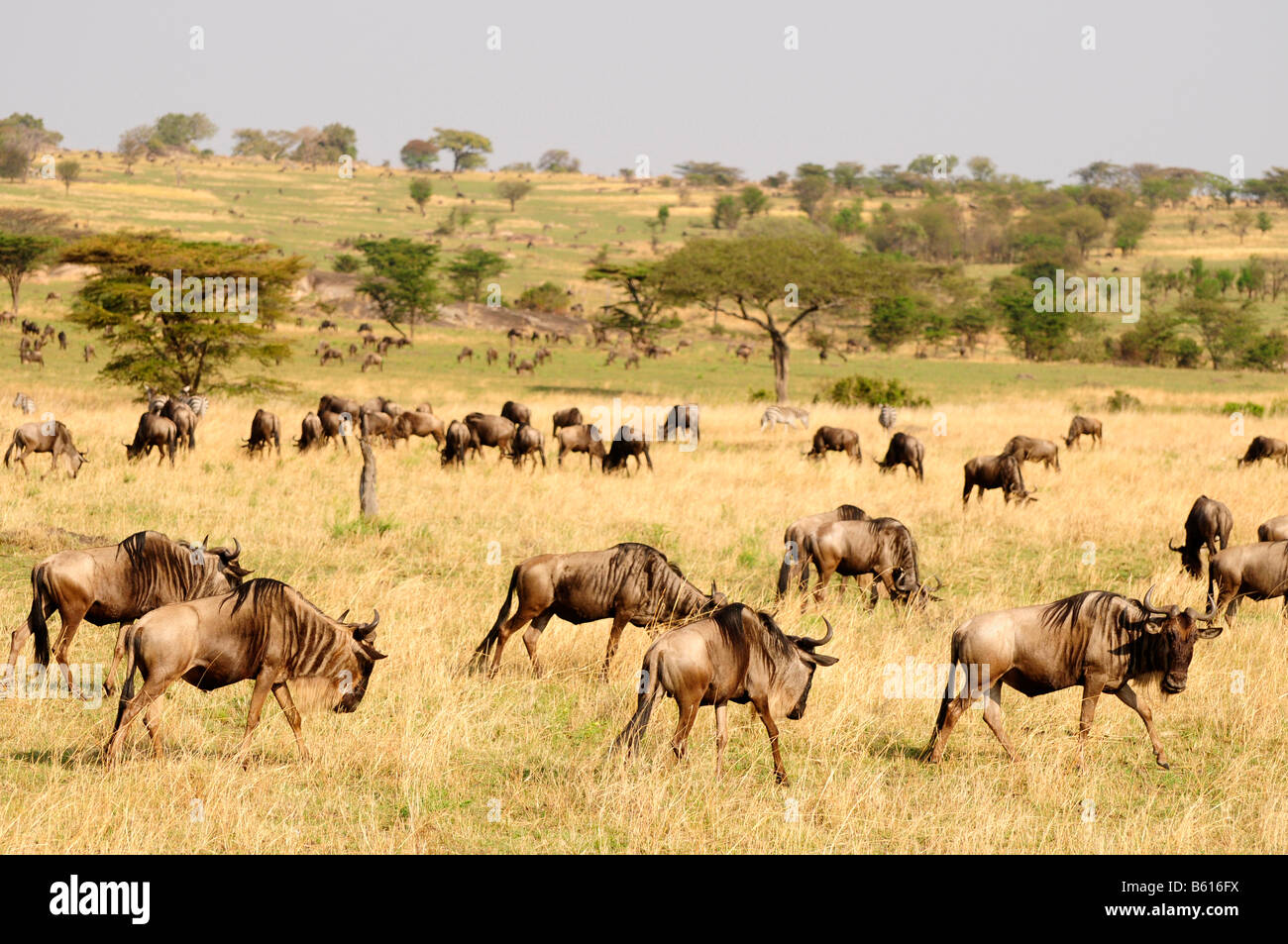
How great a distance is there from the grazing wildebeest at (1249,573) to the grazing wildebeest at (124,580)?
8.99 meters

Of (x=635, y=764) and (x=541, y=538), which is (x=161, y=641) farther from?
(x=541, y=538)

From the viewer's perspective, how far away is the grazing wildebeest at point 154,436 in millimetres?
19297

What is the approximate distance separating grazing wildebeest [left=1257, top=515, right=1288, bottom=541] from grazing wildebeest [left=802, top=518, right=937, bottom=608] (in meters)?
3.95

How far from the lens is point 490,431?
22359mm

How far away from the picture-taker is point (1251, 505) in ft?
56.9

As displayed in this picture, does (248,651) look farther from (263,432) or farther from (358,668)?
(263,432)

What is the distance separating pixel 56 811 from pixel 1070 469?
63.2ft

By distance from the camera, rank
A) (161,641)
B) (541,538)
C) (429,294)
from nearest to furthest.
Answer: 1. (161,641)
2. (541,538)
3. (429,294)

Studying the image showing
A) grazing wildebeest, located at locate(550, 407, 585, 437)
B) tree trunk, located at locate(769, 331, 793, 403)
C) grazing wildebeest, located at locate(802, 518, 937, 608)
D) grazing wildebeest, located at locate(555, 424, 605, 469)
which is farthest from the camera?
tree trunk, located at locate(769, 331, 793, 403)

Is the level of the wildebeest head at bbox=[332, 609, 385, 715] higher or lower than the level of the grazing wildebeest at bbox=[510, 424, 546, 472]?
lower

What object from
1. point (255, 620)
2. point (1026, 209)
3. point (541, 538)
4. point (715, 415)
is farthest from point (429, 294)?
point (1026, 209)

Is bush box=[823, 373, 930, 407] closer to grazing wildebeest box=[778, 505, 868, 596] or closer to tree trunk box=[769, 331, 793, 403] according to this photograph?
tree trunk box=[769, 331, 793, 403]

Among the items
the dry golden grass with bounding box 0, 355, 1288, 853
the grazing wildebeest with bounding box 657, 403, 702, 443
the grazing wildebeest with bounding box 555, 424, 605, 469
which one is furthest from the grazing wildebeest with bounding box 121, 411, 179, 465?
the grazing wildebeest with bounding box 657, 403, 702, 443

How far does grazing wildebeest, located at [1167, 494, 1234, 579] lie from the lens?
13016 millimetres
